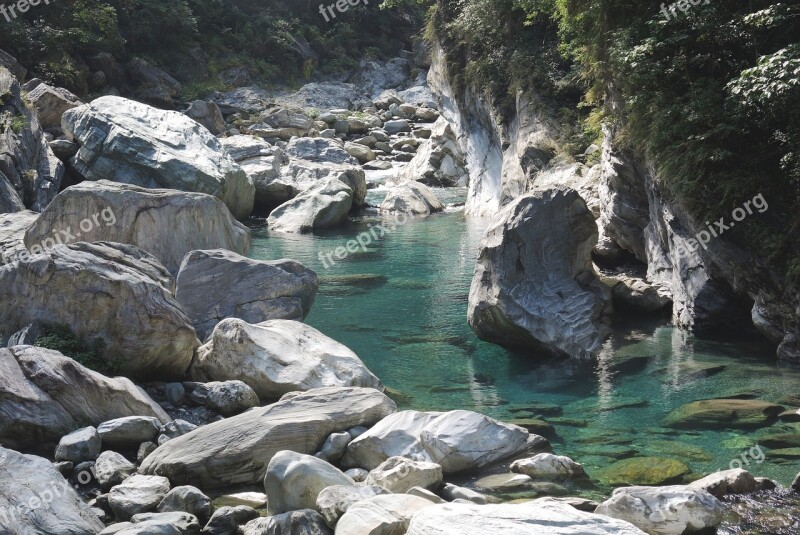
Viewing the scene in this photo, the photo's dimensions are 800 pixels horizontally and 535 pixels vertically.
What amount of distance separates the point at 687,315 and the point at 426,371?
484 centimetres

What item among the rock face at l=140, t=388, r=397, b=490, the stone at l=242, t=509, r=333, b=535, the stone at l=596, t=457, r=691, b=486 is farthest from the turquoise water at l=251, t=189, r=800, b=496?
the stone at l=242, t=509, r=333, b=535

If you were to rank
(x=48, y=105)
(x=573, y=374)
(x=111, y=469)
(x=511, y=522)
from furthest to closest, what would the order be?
(x=48, y=105)
(x=573, y=374)
(x=111, y=469)
(x=511, y=522)

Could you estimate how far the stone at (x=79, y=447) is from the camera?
7.76 meters

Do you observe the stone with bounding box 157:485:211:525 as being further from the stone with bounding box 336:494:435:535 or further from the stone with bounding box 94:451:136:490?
the stone with bounding box 336:494:435:535

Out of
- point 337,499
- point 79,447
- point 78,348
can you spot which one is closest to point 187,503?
point 337,499

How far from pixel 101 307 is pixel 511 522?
6109mm

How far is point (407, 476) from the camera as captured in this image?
736cm

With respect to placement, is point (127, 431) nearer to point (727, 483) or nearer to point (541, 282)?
point (727, 483)

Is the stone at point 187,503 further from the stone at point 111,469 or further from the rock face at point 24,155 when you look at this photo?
the rock face at point 24,155

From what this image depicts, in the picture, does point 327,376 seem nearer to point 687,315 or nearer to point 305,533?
point 305,533

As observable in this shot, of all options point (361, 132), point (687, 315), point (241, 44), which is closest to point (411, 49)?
point (241, 44)

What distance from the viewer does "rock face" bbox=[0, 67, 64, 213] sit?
21531 millimetres

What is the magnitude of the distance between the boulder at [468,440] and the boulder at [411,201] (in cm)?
2221

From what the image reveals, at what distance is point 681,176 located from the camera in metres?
12.6
